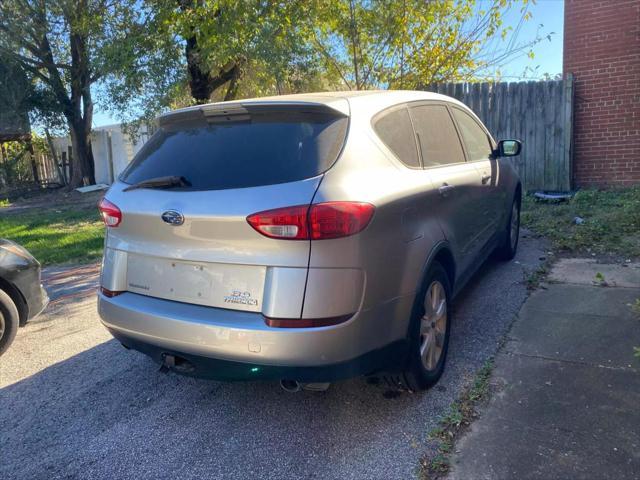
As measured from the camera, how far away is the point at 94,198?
15867mm

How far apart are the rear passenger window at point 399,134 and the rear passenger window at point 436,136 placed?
0.12 metres

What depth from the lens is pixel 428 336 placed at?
328cm

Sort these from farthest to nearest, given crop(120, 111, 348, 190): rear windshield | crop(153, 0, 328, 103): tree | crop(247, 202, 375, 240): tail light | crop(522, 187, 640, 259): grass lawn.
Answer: crop(153, 0, 328, 103): tree < crop(522, 187, 640, 259): grass lawn < crop(120, 111, 348, 190): rear windshield < crop(247, 202, 375, 240): tail light

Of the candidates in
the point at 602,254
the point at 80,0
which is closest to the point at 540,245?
the point at 602,254

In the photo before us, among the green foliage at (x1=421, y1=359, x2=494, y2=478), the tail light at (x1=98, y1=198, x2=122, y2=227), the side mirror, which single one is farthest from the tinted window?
the tail light at (x1=98, y1=198, x2=122, y2=227)

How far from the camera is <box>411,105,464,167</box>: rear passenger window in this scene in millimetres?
3682

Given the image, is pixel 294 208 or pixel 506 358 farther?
pixel 506 358

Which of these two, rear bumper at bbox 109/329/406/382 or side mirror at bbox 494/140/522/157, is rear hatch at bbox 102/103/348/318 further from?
side mirror at bbox 494/140/522/157

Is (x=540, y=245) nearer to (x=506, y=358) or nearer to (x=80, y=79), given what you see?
(x=506, y=358)

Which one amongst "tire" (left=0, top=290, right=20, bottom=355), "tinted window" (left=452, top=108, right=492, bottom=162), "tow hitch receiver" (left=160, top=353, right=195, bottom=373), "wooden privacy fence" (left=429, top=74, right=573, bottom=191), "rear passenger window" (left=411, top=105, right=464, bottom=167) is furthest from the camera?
"wooden privacy fence" (left=429, top=74, right=573, bottom=191)

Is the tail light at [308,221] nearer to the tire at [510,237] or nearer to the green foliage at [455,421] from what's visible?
the green foliage at [455,421]

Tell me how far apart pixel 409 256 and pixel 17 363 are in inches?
128

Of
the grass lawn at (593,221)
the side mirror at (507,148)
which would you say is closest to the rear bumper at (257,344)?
the side mirror at (507,148)

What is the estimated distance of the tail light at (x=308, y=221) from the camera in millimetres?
2500
